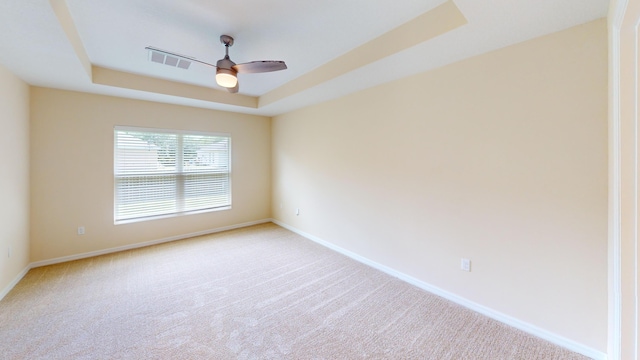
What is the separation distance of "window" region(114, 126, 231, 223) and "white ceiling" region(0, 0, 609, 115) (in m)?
1.13

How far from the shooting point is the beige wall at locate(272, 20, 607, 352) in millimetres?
1710

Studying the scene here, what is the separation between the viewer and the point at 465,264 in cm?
233

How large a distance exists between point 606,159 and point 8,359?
14.3ft

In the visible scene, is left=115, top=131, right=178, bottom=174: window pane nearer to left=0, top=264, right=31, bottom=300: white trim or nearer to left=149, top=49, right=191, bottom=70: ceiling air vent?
left=0, top=264, right=31, bottom=300: white trim

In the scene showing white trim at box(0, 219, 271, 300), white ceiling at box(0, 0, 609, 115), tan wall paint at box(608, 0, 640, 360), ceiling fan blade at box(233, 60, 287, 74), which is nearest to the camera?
tan wall paint at box(608, 0, 640, 360)

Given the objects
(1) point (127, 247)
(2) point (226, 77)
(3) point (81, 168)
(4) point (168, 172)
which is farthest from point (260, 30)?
(1) point (127, 247)

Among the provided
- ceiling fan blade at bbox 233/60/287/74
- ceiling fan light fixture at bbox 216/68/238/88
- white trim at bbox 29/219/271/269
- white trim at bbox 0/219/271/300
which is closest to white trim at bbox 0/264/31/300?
white trim at bbox 0/219/271/300

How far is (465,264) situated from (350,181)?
171cm

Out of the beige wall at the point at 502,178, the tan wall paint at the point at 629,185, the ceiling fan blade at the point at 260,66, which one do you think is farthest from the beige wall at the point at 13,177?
the tan wall paint at the point at 629,185

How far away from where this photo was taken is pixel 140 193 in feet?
12.7

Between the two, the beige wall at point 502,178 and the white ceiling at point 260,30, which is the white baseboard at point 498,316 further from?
the white ceiling at point 260,30

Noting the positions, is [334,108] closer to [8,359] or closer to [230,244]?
[230,244]

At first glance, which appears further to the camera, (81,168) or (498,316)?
(81,168)

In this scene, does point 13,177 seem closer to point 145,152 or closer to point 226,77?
point 145,152
